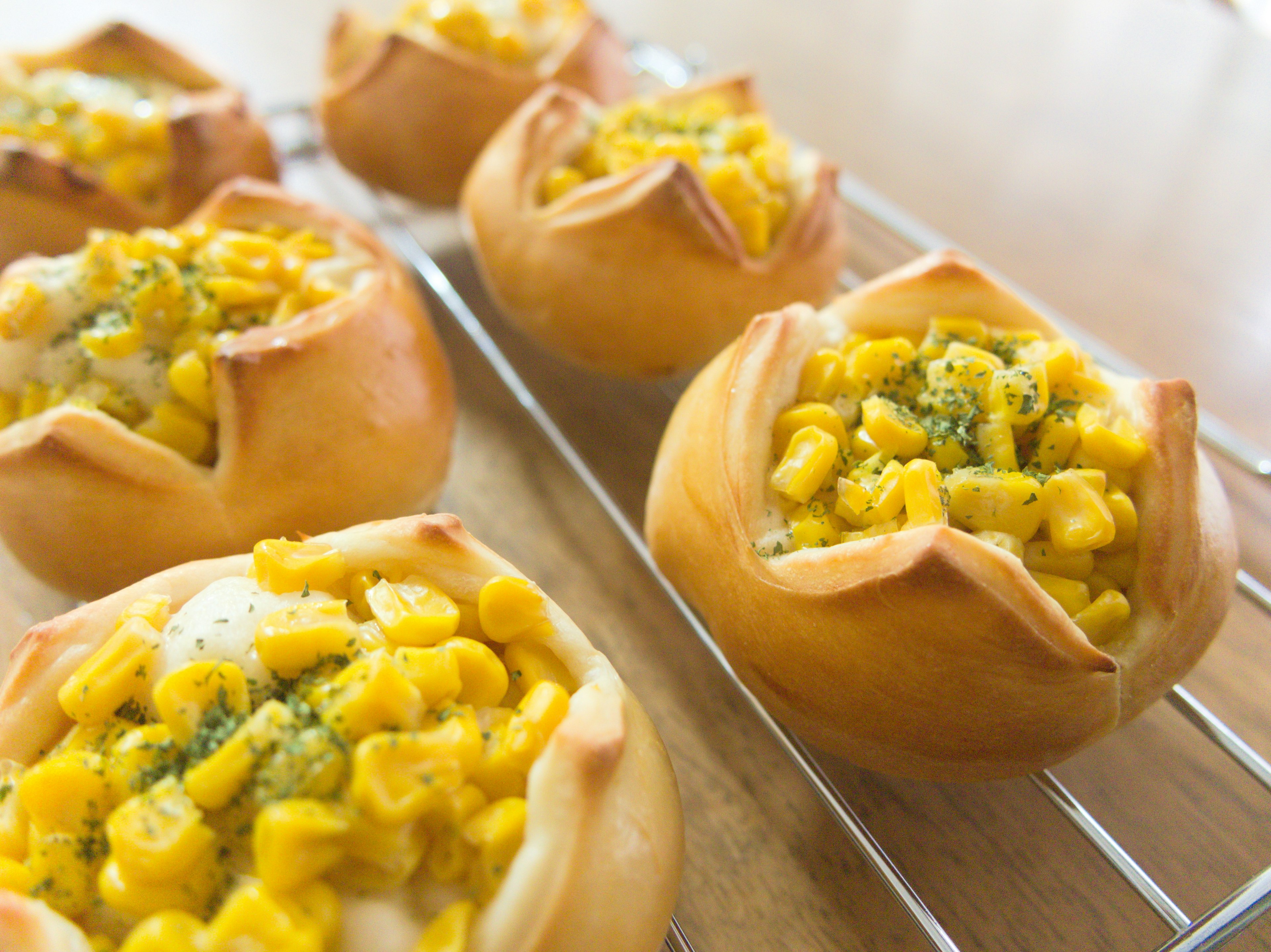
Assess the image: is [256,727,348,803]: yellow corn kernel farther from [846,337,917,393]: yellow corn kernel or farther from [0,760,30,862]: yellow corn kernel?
[846,337,917,393]: yellow corn kernel

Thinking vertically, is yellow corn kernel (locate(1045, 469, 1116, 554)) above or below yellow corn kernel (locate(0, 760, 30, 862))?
above

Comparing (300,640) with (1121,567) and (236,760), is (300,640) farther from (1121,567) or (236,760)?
(1121,567)

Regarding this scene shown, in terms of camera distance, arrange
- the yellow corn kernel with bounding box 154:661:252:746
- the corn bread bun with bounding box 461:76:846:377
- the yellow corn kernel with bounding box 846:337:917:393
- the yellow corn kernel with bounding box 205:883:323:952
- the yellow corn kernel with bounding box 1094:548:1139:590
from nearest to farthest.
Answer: the yellow corn kernel with bounding box 205:883:323:952
the yellow corn kernel with bounding box 154:661:252:746
the yellow corn kernel with bounding box 1094:548:1139:590
the yellow corn kernel with bounding box 846:337:917:393
the corn bread bun with bounding box 461:76:846:377

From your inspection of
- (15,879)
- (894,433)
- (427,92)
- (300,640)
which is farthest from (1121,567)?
(427,92)

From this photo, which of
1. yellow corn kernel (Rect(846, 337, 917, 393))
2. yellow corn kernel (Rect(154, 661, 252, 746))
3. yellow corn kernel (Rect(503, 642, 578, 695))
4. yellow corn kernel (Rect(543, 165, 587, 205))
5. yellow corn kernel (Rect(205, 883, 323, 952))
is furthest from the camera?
yellow corn kernel (Rect(543, 165, 587, 205))

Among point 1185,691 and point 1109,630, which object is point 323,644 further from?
point 1185,691

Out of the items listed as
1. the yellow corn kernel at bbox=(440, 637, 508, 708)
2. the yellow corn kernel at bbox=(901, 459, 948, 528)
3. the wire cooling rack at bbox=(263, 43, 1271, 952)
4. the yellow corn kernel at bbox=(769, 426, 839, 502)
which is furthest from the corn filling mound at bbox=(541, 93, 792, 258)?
the yellow corn kernel at bbox=(440, 637, 508, 708)

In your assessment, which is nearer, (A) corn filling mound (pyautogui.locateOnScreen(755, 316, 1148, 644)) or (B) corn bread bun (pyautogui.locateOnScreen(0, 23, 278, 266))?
(A) corn filling mound (pyautogui.locateOnScreen(755, 316, 1148, 644))

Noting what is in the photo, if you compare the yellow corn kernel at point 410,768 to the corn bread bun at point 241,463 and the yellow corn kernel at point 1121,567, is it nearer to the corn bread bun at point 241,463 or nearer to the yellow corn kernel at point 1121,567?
the corn bread bun at point 241,463
